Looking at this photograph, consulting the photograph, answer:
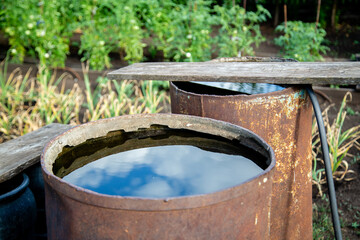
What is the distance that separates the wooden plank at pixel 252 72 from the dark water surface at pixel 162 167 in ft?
1.14

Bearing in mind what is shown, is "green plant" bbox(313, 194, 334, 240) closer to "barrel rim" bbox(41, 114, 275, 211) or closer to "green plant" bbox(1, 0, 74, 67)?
"barrel rim" bbox(41, 114, 275, 211)

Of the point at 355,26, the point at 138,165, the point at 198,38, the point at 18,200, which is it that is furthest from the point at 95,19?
the point at 355,26

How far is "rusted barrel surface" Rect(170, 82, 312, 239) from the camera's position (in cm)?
152

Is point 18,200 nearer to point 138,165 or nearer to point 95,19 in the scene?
point 138,165

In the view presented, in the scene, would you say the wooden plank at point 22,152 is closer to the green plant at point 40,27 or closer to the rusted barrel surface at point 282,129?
the rusted barrel surface at point 282,129

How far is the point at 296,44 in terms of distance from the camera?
12.4 ft

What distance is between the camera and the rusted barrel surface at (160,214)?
0.90 metres

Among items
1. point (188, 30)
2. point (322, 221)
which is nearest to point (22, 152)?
point (322, 221)

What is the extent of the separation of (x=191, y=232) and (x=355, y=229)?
176cm

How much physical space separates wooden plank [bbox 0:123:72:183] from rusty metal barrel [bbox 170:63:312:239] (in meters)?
0.76

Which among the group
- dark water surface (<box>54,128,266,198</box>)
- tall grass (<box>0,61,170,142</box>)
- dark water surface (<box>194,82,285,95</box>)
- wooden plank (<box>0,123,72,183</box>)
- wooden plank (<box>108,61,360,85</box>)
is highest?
wooden plank (<box>108,61,360,85</box>)

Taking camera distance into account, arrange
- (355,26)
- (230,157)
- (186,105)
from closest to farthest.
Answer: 1. (230,157)
2. (186,105)
3. (355,26)

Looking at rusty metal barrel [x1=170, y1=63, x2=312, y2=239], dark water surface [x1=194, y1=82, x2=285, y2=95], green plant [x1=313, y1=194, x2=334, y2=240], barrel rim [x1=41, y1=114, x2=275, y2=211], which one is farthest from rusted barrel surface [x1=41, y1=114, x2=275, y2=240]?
green plant [x1=313, y1=194, x2=334, y2=240]

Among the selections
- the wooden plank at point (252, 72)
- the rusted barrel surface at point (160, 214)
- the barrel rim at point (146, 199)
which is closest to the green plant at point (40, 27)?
the wooden plank at point (252, 72)
